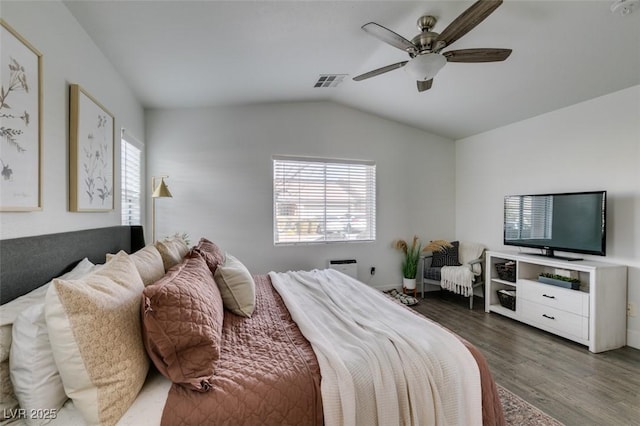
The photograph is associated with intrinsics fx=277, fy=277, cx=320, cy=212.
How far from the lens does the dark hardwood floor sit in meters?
1.84

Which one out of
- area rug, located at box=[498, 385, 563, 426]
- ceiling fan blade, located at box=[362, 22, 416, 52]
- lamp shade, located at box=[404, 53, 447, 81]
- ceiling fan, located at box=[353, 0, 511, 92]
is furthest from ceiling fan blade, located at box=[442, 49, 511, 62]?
area rug, located at box=[498, 385, 563, 426]

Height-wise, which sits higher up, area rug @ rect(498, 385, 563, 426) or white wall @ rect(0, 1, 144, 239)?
white wall @ rect(0, 1, 144, 239)

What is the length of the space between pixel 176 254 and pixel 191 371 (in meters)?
1.20

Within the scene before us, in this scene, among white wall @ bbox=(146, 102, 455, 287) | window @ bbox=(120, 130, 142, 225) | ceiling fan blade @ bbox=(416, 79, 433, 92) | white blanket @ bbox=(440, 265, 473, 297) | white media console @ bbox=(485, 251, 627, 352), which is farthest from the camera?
white blanket @ bbox=(440, 265, 473, 297)

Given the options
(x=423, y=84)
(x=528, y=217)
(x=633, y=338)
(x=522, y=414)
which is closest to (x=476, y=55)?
(x=423, y=84)

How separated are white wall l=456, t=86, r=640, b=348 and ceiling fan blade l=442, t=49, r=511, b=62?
1.83 m

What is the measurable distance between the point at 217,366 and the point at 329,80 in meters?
3.16

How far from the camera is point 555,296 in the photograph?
2.92 m

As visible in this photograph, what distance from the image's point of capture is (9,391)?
875 mm

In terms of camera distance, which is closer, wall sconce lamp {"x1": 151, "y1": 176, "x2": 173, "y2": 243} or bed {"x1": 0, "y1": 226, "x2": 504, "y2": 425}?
bed {"x1": 0, "y1": 226, "x2": 504, "y2": 425}

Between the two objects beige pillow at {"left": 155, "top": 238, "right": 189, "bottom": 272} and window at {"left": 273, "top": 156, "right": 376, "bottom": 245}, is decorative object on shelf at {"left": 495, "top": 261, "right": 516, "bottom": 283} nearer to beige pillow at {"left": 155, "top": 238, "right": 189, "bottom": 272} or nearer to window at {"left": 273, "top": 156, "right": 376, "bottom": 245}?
window at {"left": 273, "top": 156, "right": 376, "bottom": 245}

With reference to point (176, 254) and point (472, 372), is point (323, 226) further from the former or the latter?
point (472, 372)

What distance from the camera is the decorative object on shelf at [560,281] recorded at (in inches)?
110

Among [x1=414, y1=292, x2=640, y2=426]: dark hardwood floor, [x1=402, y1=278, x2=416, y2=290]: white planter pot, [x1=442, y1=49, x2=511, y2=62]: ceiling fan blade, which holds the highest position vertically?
[x1=442, y1=49, x2=511, y2=62]: ceiling fan blade
